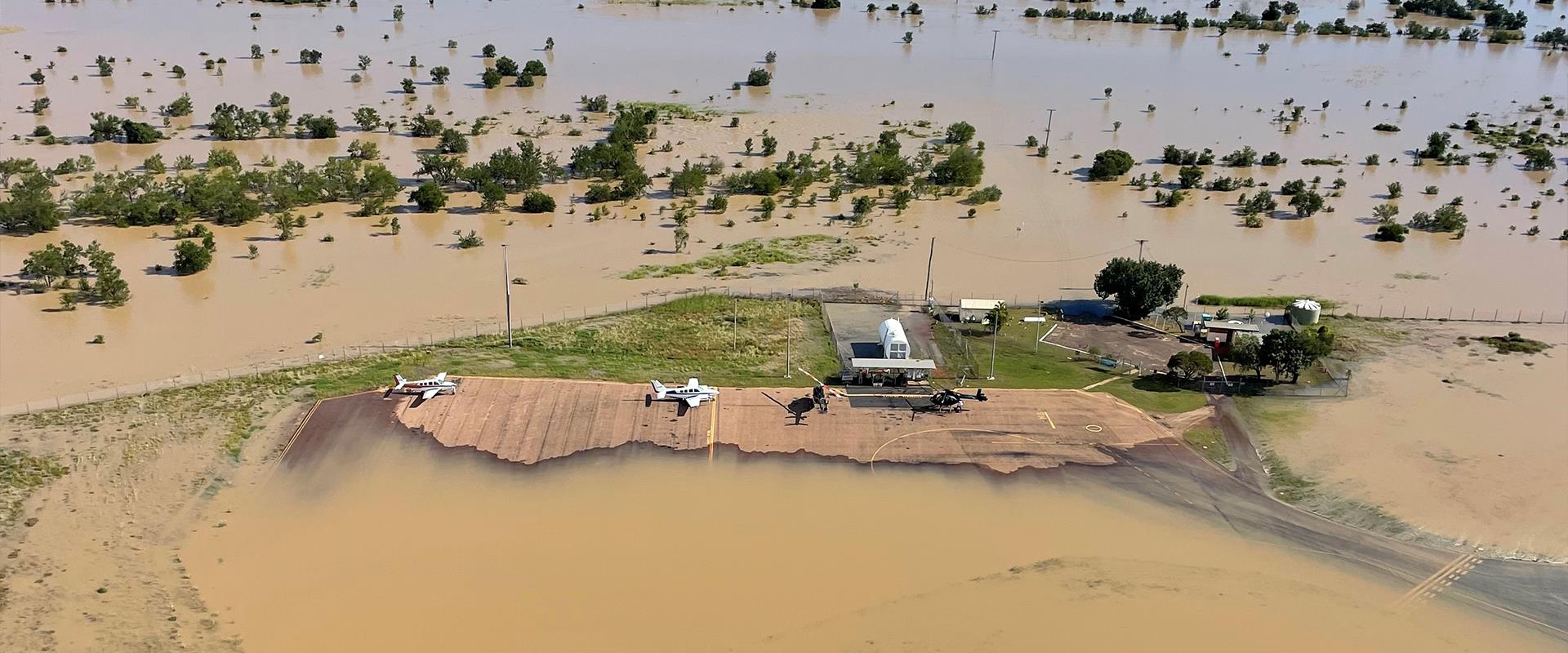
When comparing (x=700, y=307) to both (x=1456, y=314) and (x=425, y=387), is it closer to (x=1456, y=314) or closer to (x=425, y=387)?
(x=425, y=387)

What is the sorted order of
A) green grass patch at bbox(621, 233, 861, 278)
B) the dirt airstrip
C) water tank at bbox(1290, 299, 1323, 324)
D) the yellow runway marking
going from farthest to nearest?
1. green grass patch at bbox(621, 233, 861, 278)
2. water tank at bbox(1290, 299, 1323, 324)
3. the dirt airstrip
4. the yellow runway marking

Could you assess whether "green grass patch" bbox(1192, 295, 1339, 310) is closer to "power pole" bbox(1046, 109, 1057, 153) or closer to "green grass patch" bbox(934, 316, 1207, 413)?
"green grass patch" bbox(934, 316, 1207, 413)

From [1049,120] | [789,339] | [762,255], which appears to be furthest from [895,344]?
[1049,120]

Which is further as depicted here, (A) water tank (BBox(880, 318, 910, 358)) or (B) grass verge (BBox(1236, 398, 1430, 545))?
(A) water tank (BBox(880, 318, 910, 358))

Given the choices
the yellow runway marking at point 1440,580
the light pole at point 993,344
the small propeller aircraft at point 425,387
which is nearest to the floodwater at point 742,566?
the yellow runway marking at point 1440,580

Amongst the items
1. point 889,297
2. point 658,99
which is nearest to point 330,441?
point 889,297

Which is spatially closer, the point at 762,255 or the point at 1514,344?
the point at 1514,344

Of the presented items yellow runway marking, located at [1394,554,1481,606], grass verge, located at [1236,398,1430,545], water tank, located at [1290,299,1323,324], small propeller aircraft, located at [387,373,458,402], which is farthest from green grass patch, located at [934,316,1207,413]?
small propeller aircraft, located at [387,373,458,402]
